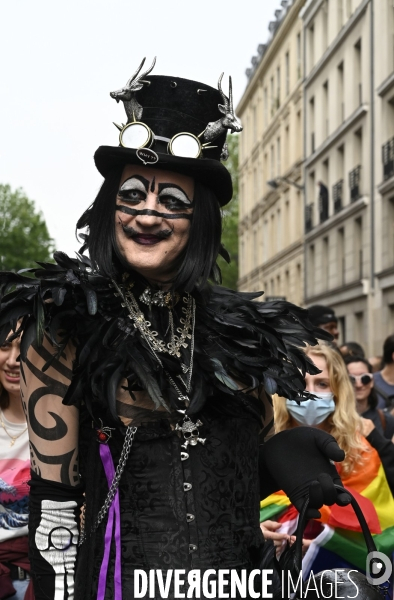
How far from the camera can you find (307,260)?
39.3 meters

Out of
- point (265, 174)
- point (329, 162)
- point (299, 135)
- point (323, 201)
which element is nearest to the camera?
point (329, 162)

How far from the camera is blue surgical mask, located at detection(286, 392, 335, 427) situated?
5.19m

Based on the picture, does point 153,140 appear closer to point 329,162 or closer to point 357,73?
point 357,73

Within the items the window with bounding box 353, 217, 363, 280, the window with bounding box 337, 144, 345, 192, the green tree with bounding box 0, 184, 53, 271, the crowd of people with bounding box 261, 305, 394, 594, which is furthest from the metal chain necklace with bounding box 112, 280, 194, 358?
the green tree with bounding box 0, 184, 53, 271

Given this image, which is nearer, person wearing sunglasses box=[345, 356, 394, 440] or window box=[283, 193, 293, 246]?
person wearing sunglasses box=[345, 356, 394, 440]

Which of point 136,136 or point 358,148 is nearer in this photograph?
point 136,136

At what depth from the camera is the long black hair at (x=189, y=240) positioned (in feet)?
9.41

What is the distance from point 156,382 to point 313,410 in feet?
8.41

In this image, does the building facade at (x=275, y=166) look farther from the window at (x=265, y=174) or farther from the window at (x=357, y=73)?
the window at (x=357, y=73)

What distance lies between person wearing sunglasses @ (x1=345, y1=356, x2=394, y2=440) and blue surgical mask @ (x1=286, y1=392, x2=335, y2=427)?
4.72 ft

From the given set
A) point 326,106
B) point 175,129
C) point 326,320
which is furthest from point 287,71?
point 175,129

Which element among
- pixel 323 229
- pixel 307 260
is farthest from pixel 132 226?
pixel 307 260

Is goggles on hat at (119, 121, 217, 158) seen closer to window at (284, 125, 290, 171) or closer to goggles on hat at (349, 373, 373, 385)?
goggles on hat at (349, 373, 373, 385)

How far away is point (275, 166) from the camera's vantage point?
46812mm
